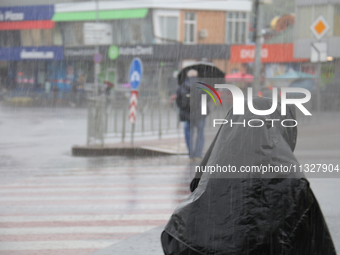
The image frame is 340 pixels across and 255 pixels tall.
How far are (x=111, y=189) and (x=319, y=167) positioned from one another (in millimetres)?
4021

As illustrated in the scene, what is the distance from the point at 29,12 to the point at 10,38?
12.8ft

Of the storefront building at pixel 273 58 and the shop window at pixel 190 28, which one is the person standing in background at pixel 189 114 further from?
the shop window at pixel 190 28

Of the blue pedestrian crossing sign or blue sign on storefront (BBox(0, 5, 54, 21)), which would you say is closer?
the blue pedestrian crossing sign

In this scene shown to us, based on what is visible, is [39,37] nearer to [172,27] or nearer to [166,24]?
[166,24]

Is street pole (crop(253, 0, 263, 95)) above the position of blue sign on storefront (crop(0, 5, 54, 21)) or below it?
below

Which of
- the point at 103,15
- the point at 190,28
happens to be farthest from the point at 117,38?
the point at 190,28

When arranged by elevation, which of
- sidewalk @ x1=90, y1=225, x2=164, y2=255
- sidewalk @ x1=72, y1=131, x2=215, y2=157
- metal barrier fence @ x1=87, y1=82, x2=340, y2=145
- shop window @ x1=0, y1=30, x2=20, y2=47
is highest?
shop window @ x1=0, y1=30, x2=20, y2=47

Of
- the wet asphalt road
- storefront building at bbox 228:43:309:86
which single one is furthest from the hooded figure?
storefront building at bbox 228:43:309:86

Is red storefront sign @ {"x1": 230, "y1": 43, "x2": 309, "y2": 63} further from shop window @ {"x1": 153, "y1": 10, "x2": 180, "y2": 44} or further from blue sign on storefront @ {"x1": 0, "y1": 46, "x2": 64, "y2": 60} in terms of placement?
blue sign on storefront @ {"x1": 0, "y1": 46, "x2": 64, "y2": 60}

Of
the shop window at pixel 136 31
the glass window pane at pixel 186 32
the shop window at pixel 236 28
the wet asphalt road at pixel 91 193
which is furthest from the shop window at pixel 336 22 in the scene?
the wet asphalt road at pixel 91 193

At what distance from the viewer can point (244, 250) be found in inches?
118

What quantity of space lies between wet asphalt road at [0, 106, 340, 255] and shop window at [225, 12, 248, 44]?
30334mm

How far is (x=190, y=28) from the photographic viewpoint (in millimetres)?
43781

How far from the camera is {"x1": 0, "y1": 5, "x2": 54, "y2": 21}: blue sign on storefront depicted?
48.4 meters
